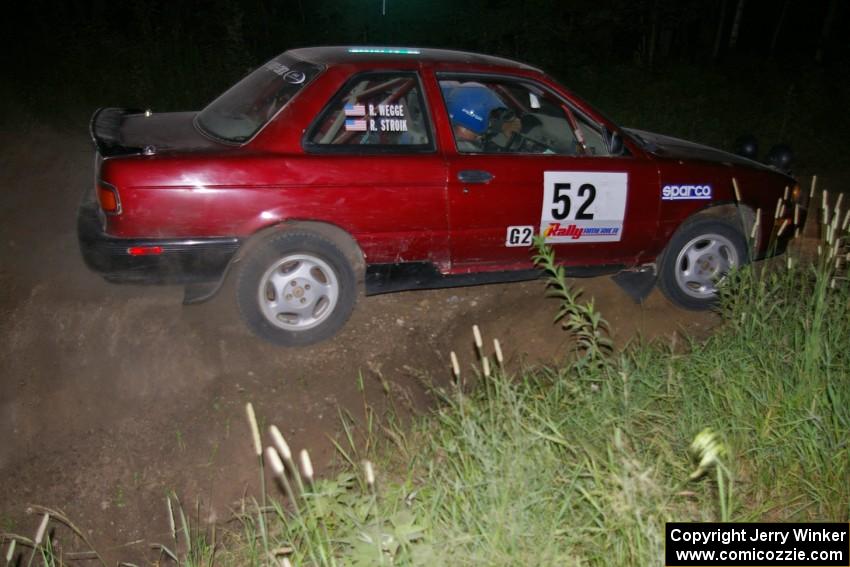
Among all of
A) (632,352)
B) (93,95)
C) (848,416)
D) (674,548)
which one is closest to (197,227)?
(632,352)

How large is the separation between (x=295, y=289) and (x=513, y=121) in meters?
1.93

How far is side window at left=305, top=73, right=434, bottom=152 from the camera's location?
174 inches

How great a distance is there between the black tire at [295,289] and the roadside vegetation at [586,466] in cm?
74

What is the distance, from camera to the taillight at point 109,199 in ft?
13.3

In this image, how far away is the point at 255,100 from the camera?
465 centimetres

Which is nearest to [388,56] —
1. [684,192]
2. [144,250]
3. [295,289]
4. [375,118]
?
[375,118]

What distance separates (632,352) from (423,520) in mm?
1902

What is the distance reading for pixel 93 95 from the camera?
33.3ft

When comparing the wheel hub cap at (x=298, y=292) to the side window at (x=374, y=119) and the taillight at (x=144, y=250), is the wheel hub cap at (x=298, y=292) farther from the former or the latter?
the side window at (x=374, y=119)

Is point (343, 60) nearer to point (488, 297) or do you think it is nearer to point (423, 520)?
point (488, 297)

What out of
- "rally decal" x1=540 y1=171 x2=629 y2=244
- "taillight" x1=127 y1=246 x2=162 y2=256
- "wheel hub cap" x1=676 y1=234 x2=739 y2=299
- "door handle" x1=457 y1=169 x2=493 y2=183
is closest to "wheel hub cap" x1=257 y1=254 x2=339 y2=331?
"taillight" x1=127 y1=246 x2=162 y2=256

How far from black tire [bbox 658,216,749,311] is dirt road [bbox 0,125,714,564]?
0.55 ft

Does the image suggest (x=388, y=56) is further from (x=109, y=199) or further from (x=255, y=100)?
(x=109, y=199)

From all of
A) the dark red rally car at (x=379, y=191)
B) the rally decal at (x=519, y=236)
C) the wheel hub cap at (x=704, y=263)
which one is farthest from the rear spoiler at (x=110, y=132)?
the wheel hub cap at (x=704, y=263)
